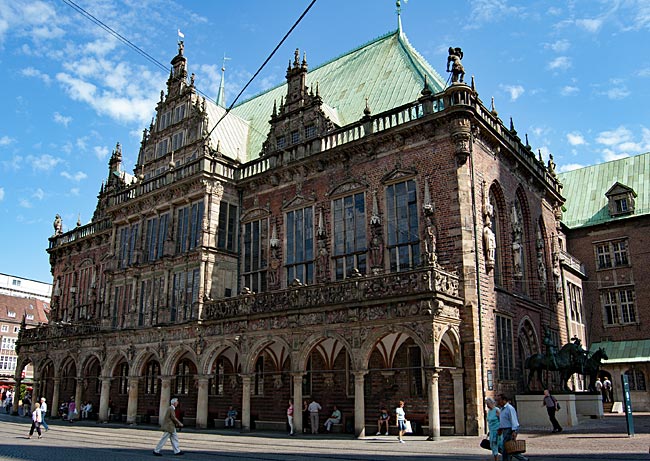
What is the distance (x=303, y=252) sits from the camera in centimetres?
2655

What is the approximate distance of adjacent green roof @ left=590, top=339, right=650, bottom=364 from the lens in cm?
3388

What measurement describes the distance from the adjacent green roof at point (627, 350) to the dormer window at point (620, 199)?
824 cm

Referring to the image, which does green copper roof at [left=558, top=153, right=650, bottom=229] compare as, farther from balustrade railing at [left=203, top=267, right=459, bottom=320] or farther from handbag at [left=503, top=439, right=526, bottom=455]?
handbag at [left=503, top=439, right=526, bottom=455]

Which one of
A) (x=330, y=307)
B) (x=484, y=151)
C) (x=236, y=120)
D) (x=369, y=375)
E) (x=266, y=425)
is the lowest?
(x=266, y=425)

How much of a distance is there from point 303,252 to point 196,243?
5.67 metres

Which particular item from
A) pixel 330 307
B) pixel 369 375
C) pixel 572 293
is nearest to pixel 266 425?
pixel 369 375

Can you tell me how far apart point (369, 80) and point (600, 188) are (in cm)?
2092

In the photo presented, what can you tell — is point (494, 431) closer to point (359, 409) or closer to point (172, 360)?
point (359, 409)

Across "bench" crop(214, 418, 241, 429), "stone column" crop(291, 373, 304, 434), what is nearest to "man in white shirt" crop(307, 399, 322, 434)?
"stone column" crop(291, 373, 304, 434)

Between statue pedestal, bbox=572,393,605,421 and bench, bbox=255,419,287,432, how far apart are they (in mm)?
12360

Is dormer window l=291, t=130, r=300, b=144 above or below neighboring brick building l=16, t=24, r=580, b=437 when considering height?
above

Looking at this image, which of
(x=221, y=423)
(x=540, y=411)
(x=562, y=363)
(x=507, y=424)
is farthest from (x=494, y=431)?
(x=221, y=423)

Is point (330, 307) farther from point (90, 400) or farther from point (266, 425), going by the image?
point (90, 400)

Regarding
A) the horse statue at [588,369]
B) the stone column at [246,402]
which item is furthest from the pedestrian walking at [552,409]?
the stone column at [246,402]
